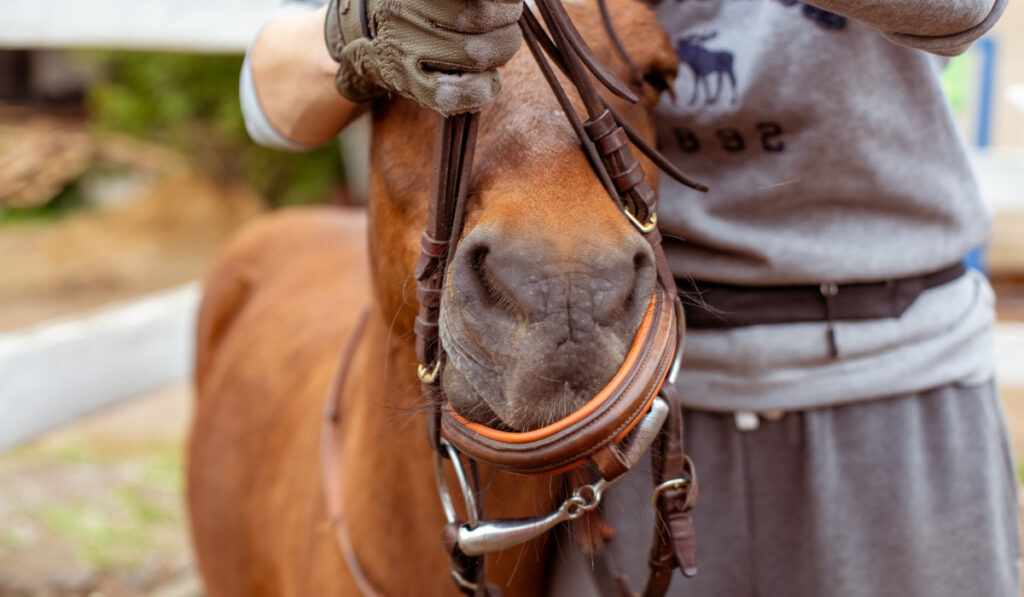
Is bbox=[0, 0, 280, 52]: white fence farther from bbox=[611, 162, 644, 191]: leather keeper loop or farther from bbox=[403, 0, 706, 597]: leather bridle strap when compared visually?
bbox=[611, 162, 644, 191]: leather keeper loop

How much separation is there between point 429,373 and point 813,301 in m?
0.66

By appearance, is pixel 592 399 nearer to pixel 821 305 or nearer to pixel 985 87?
pixel 821 305

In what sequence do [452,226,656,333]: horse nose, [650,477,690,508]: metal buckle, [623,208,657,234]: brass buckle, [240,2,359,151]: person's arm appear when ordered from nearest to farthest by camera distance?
[452,226,656,333]: horse nose
[623,208,657,234]: brass buckle
[650,477,690,508]: metal buckle
[240,2,359,151]: person's arm

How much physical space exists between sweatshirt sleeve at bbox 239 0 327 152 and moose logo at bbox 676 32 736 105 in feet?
2.10

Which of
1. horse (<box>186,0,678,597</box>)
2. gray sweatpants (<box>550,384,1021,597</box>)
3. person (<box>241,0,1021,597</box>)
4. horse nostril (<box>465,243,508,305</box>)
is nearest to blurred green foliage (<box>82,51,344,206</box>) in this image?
horse (<box>186,0,678,597</box>)

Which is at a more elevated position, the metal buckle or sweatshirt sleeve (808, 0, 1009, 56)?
sweatshirt sleeve (808, 0, 1009, 56)

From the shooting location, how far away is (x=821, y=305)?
1518mm

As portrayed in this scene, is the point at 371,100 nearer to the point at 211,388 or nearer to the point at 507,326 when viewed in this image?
the point at 507,326

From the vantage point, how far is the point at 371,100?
148 cm

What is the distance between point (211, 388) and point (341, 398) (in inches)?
48.5

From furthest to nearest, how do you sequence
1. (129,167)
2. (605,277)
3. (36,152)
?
(129,167)
(36,152)
(605,277)

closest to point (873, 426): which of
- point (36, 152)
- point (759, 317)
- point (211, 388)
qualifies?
point (759, 317)

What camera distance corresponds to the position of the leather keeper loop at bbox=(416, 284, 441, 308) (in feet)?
4.02

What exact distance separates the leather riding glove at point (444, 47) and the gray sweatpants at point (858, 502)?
0.68 metres
